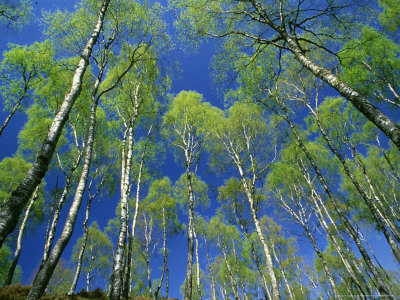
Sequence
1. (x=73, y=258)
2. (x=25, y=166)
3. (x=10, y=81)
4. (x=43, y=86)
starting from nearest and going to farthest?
(x=10, y=81), (x=43, y=86), (x=25, y=166), (x=73, y=258)

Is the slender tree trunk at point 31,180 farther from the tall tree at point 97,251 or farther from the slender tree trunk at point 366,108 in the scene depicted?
the tall tree at point 97,251

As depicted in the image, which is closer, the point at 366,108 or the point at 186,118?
the point at 366,108

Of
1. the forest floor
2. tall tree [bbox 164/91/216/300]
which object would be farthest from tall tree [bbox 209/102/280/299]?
the forest floor

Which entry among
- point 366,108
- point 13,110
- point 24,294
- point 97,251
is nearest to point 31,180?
point 366,108

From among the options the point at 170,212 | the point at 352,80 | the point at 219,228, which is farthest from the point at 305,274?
the point at 352,80

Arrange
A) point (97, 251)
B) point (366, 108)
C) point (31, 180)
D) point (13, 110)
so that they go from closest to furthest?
point (31, 180), point (366, 108), point (13, 110), point (97, 251)

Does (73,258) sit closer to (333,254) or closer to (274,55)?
(274,55)

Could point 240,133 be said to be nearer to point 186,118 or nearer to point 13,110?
point 186,118

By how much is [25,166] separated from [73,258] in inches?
555

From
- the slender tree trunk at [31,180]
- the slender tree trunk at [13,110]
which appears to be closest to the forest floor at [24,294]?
the slender tree trunk at [31,180]

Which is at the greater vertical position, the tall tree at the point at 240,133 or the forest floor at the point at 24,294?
the tall tree at the point at 240,133

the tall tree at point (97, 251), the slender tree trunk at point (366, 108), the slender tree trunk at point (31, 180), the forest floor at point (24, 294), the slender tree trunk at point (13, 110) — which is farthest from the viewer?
the tall tree at point (97, 251)

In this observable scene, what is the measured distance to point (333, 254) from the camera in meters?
28.8

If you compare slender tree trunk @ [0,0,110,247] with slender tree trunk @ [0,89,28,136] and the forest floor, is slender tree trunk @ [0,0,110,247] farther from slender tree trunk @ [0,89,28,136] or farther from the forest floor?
slender tree trunk @ [0,89,28,136]
